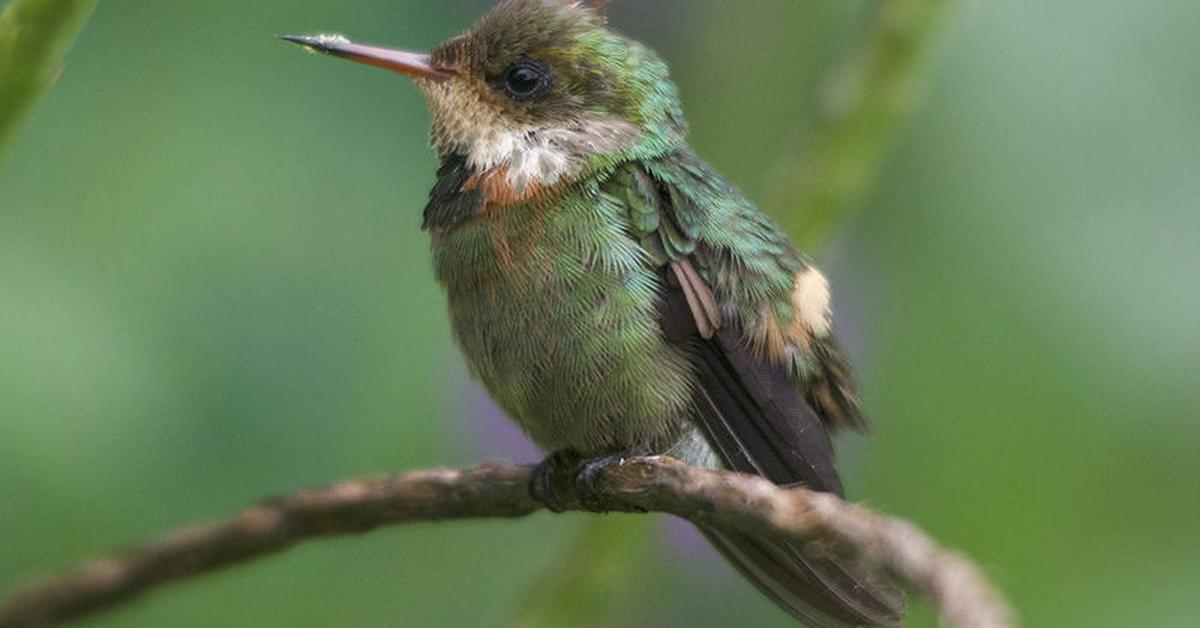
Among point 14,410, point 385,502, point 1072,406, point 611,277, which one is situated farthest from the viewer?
point 1072,406

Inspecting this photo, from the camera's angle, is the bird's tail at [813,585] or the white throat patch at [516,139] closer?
the bird's tail at [813,585]

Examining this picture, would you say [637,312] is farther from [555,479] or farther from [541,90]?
[541,90]

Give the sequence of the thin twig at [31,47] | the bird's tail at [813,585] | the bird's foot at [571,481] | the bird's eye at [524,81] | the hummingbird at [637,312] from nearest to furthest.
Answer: the thin twig at [31,47], the bird's tail at [813,585], the bird's foot at [571,481], the hummingbird at [637,312], the bird's eye at [524,81]

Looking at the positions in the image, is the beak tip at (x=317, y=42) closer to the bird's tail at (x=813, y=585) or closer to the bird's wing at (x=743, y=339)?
the bird's wing at (x=743, y=339)

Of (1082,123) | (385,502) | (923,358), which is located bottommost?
(385,502)

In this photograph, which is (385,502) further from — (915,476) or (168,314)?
(915,476)

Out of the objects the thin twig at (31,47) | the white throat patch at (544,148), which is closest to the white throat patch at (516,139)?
the white throat patch at (544,148)

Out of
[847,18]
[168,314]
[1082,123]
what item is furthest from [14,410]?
[1082,123]

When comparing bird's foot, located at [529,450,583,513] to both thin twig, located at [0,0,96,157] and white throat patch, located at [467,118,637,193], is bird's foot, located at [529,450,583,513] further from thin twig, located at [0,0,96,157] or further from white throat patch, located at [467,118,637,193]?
thin twig, located at [0,0,96,157]
